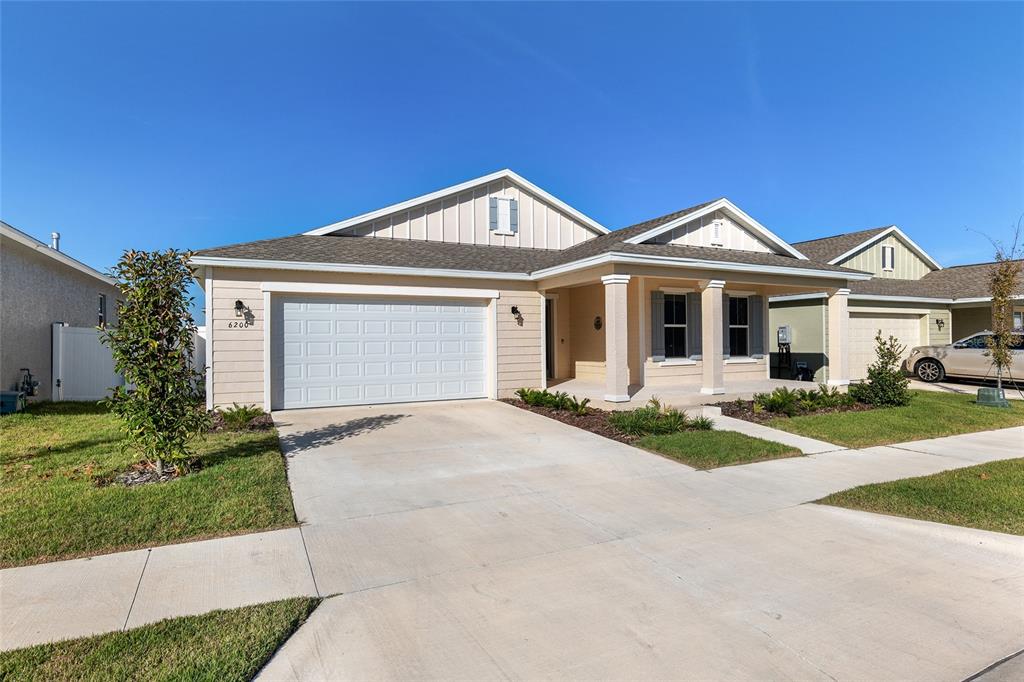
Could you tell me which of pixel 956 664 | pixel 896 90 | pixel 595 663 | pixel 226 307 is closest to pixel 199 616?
pixel 595 663

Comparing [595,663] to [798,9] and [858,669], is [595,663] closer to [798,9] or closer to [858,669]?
[858,669]

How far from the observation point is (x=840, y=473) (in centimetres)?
654

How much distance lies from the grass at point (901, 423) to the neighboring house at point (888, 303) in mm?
5453

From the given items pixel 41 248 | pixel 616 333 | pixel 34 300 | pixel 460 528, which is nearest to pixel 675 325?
pixel 616 333

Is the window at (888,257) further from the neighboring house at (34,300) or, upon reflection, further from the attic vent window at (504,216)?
the neighboring house at (34,300)

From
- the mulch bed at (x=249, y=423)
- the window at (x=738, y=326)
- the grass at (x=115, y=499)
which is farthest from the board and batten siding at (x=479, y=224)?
the grass at (x=115, y=499)

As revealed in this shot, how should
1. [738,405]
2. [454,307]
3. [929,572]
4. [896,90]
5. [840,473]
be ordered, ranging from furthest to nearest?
[896,90]
[454,307]
[738,405]
[840,473]
[929,572]

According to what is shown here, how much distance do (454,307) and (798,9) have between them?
10078 millimetres

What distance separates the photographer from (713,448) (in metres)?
7.52

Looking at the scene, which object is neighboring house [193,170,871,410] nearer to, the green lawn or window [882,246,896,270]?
the green lawn

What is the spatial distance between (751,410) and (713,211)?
5.66 metres

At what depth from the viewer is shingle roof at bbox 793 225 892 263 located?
63.4 feet

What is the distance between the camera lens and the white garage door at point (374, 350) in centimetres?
1091

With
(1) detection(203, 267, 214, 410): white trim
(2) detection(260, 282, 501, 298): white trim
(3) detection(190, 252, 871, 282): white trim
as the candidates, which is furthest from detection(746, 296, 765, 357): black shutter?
(1) detection(203, 267, 214, 410): white trim
